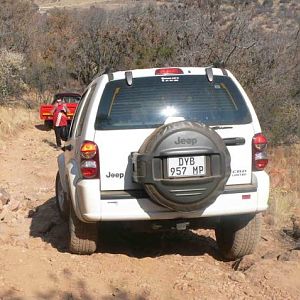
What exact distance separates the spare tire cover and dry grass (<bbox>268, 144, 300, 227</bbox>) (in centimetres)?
346

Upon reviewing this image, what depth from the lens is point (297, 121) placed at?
1617 centimetres

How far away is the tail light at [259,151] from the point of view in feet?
16.6

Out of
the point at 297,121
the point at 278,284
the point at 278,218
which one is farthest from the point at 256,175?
the point at 297,121

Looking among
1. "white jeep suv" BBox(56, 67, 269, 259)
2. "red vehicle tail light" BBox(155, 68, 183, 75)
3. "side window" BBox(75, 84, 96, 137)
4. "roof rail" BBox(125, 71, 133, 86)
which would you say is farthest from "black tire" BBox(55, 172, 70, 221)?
"red vehicle tail light" BBox(155, 68, 183, 75)

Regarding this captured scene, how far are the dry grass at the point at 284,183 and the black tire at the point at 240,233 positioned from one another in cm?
248

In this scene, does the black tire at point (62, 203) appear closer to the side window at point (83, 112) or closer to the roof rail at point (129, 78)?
the side window at point (83, 112)

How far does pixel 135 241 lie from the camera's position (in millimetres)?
6531

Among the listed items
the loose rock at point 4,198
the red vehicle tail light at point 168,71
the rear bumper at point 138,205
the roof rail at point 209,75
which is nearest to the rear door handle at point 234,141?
the rear bumper at point 138,205

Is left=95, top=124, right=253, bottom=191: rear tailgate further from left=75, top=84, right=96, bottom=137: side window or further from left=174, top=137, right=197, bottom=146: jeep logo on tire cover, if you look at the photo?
left=75, top=84, right=96, bottom=137: side window

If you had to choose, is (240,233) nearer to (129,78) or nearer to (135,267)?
(135,267)

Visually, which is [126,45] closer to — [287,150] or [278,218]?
[287,150]

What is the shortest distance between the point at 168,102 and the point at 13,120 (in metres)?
17.2

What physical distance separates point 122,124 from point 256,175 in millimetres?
1285

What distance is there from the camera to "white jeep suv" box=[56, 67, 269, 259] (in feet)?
15.3
